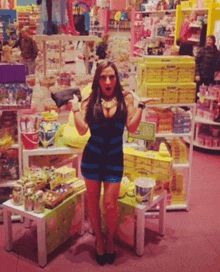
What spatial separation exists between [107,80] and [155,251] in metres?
1.62

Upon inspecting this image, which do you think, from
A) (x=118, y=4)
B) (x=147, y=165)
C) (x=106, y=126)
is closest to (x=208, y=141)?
(x=147, y=165)

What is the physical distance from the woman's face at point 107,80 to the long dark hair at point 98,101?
0.03 m

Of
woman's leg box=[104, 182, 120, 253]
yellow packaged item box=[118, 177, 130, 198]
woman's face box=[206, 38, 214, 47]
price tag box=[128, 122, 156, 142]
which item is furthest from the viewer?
woman's face box=[206, 38, 214, 47]

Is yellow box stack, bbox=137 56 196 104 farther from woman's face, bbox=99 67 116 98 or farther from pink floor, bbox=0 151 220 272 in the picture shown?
pink floor, bbox=0 151 220 272

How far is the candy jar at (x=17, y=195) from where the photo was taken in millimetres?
3359

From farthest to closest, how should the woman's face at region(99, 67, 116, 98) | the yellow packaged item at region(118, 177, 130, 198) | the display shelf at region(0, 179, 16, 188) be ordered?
the display shelf at region(0, 179, 16, 188), the yellow packaged item at region(118, 177, 130, 198), the woman's face at region(99, 67, 116, 98)

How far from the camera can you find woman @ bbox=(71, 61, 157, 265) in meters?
3.07

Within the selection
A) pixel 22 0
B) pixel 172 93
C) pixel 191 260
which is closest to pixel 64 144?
pixel 172 93

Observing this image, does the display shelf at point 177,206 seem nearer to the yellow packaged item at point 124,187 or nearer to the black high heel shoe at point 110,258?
the yellow packaged item at point 124,187

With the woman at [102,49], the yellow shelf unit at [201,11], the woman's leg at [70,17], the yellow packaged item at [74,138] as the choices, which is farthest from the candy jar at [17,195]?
the woman at [102,49]

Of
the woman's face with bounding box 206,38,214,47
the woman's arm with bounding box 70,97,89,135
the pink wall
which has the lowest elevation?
the woman's arm with bounding box 70,97,89,135

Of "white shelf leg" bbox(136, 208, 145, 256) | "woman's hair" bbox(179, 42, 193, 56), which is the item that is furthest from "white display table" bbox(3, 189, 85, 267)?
"woman's hair" bbox(179, 42, 193, 56)

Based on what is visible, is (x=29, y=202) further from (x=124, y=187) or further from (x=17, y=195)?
(x=124, y=187)

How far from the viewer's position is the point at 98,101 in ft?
10.2
